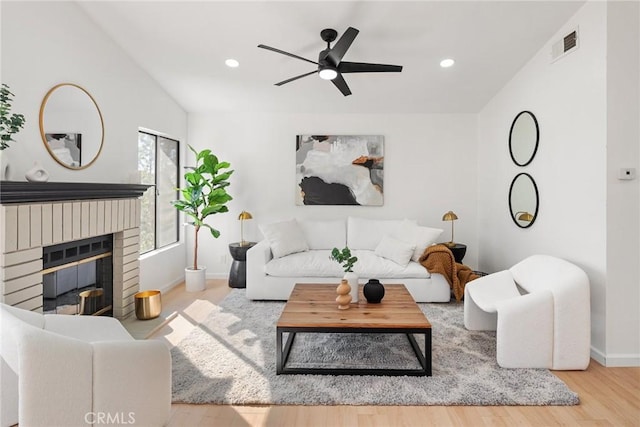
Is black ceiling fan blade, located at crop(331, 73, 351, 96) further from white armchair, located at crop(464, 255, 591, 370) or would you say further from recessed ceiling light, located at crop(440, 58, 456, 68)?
white armchair, located at crop(464, 255, 591, 370)

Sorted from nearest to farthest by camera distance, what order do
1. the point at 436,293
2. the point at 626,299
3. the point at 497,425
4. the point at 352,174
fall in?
the point at 497,425, the point at 626,299, the point at 436,293, the point at 352,174

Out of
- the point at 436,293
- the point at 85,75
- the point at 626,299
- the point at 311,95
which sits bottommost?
the point at 436,293

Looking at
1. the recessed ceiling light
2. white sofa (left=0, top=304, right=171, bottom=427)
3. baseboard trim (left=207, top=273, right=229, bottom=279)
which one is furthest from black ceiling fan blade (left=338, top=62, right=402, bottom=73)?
baseboard trim (left=207, top=273, right=229, bottom=279)

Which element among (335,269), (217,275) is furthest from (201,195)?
(335,269)

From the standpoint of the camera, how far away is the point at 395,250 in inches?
160

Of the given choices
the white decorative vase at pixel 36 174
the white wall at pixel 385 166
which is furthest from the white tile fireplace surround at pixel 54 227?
the white wall at pixel 385 166

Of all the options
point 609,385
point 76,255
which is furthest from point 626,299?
point 76,255

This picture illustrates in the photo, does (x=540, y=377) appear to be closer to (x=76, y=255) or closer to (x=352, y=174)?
(x=352, y=174)

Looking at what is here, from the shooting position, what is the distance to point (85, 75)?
3.03m

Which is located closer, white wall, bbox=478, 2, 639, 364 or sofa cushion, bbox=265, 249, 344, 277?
white wall, bbox=478, 2, 639, 364

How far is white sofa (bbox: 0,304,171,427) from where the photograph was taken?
132 cm

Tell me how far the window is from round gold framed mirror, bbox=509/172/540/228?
14.5 feet

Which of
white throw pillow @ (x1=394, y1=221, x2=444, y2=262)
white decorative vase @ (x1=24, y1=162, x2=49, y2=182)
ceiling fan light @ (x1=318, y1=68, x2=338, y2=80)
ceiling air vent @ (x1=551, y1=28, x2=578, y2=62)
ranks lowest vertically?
white throw pillow @ (x1=394, y1=221, x2=444, y2=262)

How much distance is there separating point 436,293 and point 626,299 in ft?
5.48
